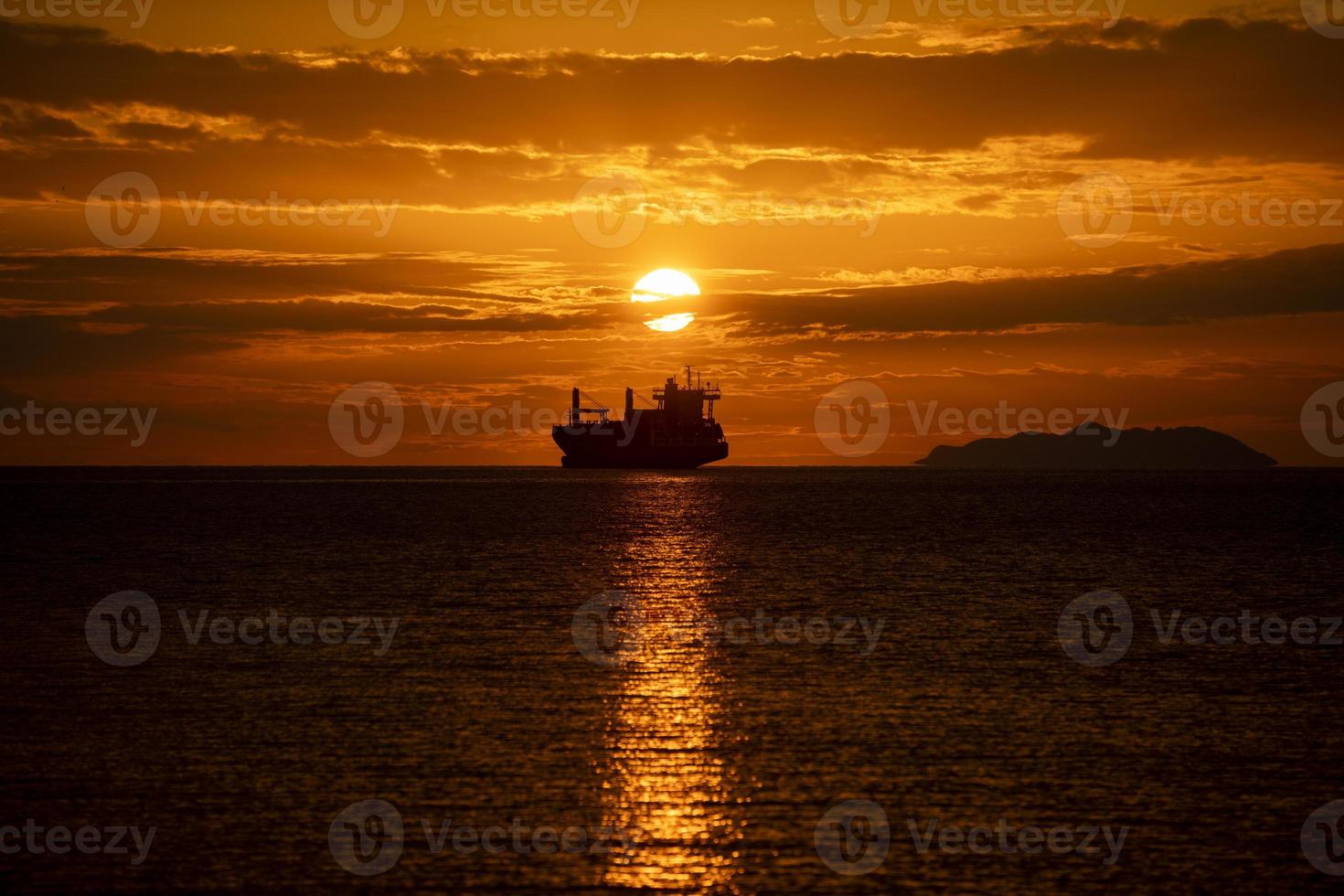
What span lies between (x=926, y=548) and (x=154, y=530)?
5960cm

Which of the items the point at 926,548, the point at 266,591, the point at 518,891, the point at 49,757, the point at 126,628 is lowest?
the point at 518,891

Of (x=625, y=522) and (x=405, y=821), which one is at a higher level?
(x=625, y=522)

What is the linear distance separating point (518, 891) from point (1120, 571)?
52263mm

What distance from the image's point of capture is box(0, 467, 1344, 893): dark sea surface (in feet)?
57.1

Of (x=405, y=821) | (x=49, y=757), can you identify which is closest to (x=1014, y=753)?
(x=405, y=821)

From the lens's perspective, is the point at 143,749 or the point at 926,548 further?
the point at 926,548

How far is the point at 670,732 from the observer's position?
25.1m

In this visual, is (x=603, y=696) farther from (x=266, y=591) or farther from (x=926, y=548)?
(x=926, y=548)

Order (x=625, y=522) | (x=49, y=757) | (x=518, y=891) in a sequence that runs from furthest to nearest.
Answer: (x=625, y=522) < (x=49, y=757) < (x=518, y=891)

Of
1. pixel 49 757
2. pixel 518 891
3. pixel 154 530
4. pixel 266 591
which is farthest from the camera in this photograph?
pixel 154 530

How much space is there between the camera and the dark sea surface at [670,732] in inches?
685

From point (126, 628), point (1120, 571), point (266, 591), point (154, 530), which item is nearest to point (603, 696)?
point (126, 628)

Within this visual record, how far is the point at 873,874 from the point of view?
55.8 feet

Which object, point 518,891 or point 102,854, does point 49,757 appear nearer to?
point 102,854
